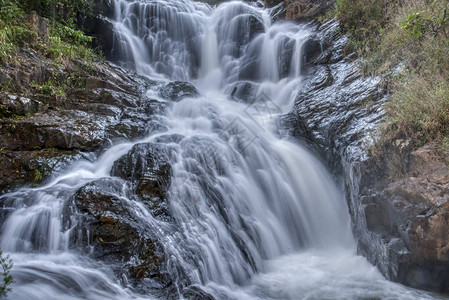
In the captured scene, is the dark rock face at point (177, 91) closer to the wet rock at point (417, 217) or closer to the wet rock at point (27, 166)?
the wet rock at point (27, 166)

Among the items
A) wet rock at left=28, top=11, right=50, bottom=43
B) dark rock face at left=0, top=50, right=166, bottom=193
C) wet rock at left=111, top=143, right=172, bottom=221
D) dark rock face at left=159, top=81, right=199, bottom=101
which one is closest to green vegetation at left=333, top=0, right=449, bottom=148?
wet rock at left=111, top=143, right=172, bottom=221

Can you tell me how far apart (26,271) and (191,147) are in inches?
134

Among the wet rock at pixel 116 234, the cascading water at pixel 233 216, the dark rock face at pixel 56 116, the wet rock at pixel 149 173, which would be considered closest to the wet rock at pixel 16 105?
the dark rock face at pixel 56 116

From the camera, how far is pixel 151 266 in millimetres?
3594

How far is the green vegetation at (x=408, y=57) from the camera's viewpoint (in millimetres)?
4332

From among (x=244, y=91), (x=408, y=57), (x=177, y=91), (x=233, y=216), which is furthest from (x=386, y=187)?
(x=244, y=91)

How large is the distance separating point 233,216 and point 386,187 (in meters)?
2.42

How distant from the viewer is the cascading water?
3689mm

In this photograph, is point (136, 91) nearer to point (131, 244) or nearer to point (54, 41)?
point (54, 41)

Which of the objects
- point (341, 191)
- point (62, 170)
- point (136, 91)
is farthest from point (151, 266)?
point (136, 91)

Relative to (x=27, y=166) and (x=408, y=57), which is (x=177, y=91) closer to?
(x=27, y=166)

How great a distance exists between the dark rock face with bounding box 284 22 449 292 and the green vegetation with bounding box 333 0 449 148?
0.88 feet

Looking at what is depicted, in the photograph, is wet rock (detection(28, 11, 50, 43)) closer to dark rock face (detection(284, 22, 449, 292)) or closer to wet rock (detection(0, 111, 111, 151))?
wet rock (detection(0, 111, 111, 151))

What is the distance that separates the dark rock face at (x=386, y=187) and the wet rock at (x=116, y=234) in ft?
10.3
